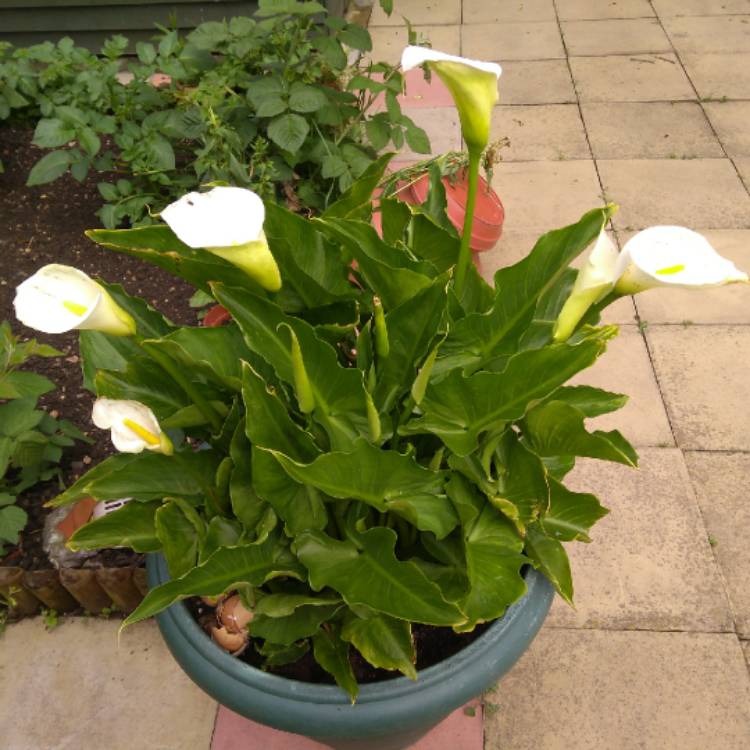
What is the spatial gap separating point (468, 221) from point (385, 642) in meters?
0.54

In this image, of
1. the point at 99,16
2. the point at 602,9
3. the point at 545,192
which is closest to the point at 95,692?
the point at 545,192

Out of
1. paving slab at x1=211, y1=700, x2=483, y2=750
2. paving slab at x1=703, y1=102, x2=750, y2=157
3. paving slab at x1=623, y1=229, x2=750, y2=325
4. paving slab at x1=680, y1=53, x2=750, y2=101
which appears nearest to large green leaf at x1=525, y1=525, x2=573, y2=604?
paving slab at x1=211, y1=700, x2=483, y2=750

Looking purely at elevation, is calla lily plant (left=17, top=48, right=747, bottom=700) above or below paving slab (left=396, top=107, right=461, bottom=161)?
above

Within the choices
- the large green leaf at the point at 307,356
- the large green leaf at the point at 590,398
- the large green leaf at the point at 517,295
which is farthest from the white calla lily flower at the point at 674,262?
the large green leaf at the point at 307,356

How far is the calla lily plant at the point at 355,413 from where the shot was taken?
87 cm

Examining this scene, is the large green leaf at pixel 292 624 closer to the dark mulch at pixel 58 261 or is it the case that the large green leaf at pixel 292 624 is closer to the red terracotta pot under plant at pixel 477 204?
the dark mulch at pixel 58 261

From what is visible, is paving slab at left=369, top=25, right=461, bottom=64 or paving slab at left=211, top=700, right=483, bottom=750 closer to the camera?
paving slab at left=211, top=700, right=483, bottom=750

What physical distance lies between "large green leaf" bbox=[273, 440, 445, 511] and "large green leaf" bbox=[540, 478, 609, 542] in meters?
0.17

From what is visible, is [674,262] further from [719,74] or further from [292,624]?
[719,74]

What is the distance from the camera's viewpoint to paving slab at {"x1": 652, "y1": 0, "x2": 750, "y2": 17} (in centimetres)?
389

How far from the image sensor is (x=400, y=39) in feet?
12.3

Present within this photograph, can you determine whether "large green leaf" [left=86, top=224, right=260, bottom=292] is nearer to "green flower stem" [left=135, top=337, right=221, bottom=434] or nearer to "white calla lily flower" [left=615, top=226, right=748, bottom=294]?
"green flower stem" [left=135, top=337, right=221, bottom=434]

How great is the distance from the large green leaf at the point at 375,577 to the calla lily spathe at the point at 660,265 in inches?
15.0

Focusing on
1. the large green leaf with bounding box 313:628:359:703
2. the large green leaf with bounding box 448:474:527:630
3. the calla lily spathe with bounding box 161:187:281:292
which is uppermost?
the calla lily spathe with bounding box 161:187:281:292
